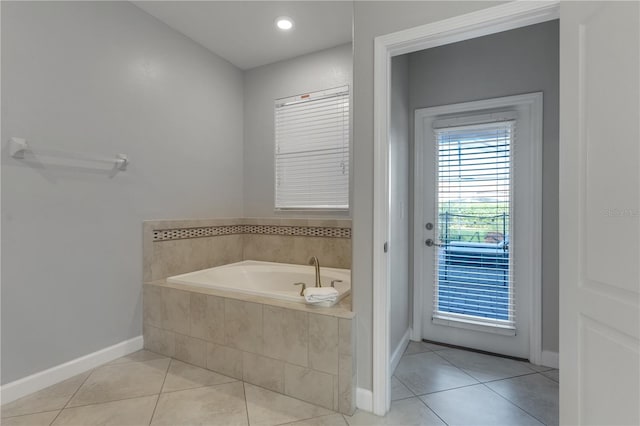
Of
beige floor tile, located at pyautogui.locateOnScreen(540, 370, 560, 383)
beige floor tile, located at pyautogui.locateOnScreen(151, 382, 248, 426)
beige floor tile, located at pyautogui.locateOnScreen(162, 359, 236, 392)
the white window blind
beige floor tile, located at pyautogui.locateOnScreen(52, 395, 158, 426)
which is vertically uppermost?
the white window blind

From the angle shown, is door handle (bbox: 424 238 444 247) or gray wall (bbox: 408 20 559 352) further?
door handle (bbox: 424 238 444 247)

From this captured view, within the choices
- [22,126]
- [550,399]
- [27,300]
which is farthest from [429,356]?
[22,126]

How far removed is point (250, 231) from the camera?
3428 mm

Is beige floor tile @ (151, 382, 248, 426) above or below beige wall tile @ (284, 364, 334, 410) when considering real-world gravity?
below

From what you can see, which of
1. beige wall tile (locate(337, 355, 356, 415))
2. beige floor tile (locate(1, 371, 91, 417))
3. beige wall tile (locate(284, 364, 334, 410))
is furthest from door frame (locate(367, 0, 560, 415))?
beige floor tile (locate(1, 371, 91, 417))

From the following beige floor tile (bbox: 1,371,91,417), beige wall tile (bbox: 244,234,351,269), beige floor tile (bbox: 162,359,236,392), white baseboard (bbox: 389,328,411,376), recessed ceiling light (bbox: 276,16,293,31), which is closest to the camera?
beige floor tile (bbox: 1,371,91,417)

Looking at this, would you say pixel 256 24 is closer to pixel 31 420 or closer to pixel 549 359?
pixel 31 420

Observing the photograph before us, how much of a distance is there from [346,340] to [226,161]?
7.56 ft

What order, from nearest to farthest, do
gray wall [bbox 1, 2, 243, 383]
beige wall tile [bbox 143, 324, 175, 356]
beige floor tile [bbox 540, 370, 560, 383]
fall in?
gray wall [bbox 1, 2, 243, 383] → beige floor tile [bbox 540, 370, 560, 383] → beige wall tile [bbox 143, 324, 175, 356]

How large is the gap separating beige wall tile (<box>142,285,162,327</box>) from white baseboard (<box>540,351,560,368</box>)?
9.20ft

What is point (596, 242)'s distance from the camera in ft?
3.59

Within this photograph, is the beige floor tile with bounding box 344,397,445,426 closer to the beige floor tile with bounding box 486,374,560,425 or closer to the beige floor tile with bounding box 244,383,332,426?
the beige floor tile with bounding box 244,383,332,426

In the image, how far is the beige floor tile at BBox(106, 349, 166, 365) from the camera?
2.31 m

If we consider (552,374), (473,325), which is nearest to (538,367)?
(552,374)
